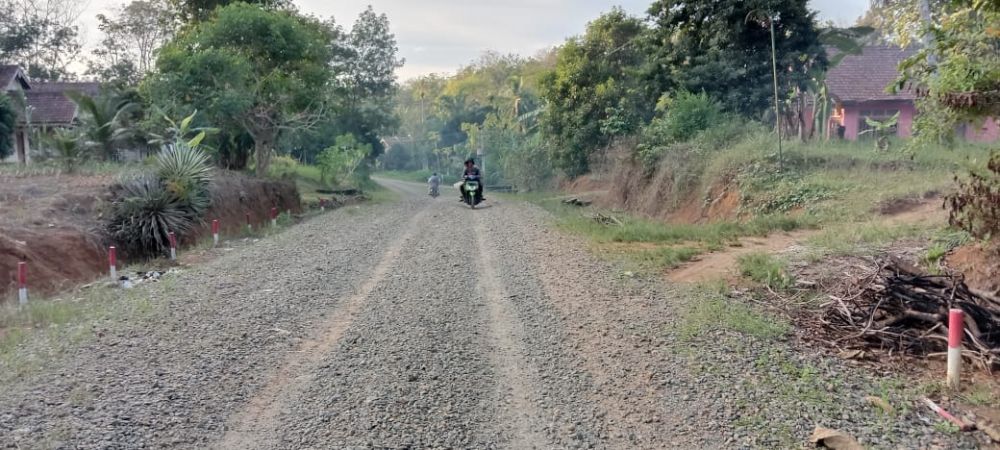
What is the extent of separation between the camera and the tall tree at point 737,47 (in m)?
21.3

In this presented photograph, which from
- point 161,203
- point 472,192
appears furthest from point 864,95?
point 161,203

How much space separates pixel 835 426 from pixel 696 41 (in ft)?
64.1

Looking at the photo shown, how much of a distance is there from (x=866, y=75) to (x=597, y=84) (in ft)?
42.0

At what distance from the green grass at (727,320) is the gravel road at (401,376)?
0.25 m

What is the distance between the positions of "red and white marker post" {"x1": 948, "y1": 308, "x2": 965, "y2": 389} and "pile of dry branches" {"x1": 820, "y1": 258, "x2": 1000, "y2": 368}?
0.53m

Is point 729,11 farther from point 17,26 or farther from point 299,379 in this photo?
point 17,26

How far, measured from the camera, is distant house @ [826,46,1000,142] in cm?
3209

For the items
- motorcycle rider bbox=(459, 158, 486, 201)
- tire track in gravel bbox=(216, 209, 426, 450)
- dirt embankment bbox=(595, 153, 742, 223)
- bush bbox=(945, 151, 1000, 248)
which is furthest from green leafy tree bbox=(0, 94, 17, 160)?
bush bbox=(945, 151, 1000, 248)

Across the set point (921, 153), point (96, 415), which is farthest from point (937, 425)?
point (921, 153)

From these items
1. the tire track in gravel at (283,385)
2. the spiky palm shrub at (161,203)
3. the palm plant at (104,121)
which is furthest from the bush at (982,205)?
the palm plant at (104,121)

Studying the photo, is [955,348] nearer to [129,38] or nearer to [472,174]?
[472,174]

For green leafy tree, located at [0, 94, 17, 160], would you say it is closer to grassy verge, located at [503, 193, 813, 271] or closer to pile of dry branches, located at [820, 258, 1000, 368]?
grassy verge, located at [503, 193, 813, 271]

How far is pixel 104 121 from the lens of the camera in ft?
82.0

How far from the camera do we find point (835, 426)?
5316 millimetres
